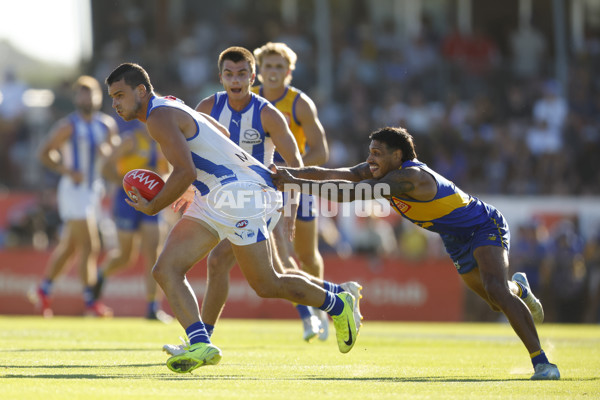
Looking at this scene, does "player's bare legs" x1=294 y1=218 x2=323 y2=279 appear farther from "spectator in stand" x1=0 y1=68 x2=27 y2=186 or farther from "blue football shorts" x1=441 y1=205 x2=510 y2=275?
"spectator in stand" x1=0 y1=68 x2=27 y2=186

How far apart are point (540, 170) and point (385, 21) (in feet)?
22.9

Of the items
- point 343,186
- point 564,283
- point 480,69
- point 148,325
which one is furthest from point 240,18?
point 343,186

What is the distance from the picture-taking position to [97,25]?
27547 mm

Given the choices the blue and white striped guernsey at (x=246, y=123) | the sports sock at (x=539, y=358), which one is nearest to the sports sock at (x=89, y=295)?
the blue and white striped guernsey at (x=246, y=123)

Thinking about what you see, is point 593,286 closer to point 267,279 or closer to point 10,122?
point 10,122

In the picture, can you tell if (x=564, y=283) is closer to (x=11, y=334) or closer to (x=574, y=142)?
(x=574, y=142)

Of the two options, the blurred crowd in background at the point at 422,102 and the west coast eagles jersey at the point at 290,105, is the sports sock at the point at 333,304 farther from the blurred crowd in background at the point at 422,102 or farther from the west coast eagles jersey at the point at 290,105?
the blurred crowd in background at the point at 422,102

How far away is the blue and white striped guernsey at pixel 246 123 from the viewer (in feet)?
30.9

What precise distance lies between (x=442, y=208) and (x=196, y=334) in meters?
2.26

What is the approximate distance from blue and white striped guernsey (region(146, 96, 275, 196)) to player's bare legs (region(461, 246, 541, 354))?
186 centimetres

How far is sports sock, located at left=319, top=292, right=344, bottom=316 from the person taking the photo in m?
8.20

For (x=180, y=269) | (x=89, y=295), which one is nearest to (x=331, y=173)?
(x=180, y=269)

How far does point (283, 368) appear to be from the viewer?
26.8ft

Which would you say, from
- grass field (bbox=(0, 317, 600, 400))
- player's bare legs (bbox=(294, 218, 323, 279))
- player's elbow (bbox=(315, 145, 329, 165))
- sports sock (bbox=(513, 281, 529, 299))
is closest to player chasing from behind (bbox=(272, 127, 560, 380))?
sports sock (bbox=(513, 281, 529, 299))
